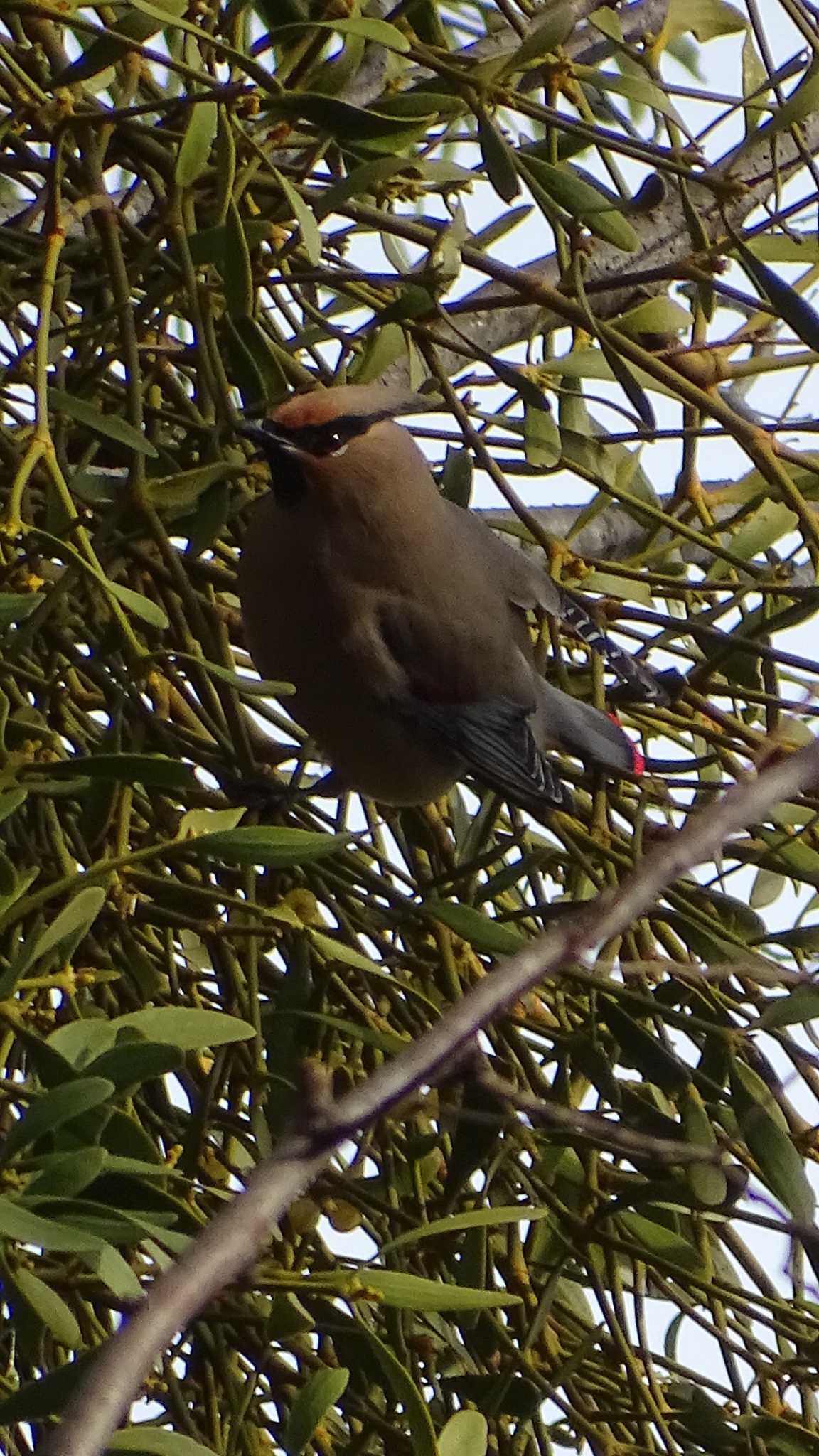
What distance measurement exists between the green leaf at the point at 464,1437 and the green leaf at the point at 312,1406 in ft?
0.21

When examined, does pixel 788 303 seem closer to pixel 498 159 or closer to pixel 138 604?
pixel 498 159

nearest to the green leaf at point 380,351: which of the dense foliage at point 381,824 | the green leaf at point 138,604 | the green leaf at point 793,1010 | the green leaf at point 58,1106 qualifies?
the dense foliage at point 381,824

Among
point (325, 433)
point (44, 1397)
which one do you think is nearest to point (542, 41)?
point (325, 433)

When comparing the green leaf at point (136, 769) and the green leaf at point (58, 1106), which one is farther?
the green leaf at point (136, 769)

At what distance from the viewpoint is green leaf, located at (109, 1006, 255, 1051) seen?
3.32ft

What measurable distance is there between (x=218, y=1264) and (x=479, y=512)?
1.29m

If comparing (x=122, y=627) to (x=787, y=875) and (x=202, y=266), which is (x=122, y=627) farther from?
(x=787, y=875)

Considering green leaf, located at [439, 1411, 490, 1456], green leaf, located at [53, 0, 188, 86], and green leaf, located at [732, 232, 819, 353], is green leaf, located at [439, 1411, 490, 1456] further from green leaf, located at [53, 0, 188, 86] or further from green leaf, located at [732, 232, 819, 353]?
green leaf, located at [53, 0, 188, 86]

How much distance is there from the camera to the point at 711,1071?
1322mm

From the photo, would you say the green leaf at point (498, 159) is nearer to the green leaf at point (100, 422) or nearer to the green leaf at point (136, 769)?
the green leaf at point (100, 422)

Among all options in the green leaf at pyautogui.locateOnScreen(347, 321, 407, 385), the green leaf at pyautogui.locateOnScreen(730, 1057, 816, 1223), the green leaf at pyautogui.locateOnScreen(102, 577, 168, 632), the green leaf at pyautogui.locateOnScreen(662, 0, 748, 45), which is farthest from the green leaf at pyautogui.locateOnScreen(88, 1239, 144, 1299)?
the green leaf at pyautogui.locateOnScreen(662, 0, 748, 45)

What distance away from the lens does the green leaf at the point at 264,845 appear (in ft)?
3.52

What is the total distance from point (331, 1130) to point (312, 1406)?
54 cm

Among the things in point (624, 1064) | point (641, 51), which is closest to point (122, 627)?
point (624, 1064)
